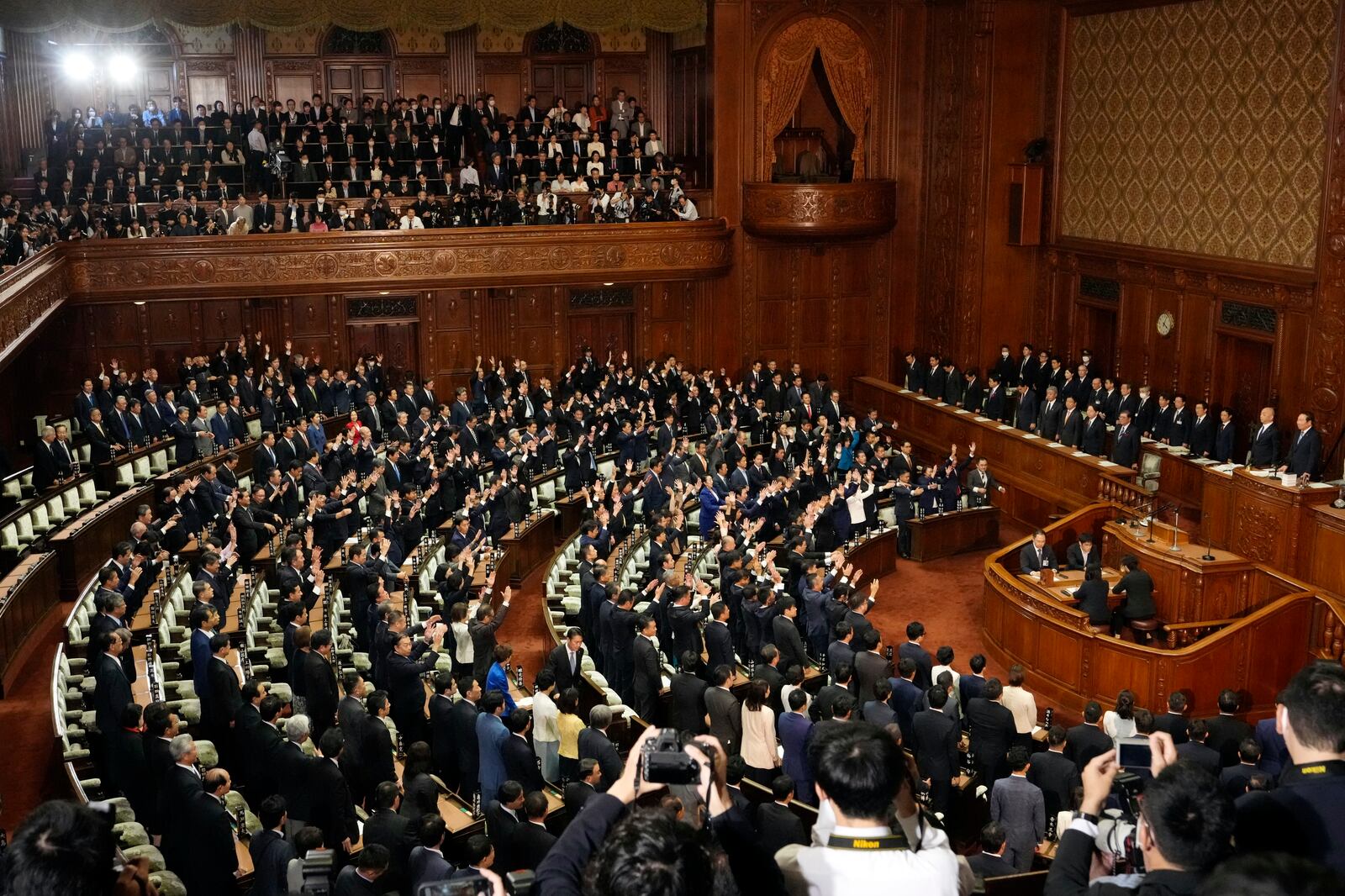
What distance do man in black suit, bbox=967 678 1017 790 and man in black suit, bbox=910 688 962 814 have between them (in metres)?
0.22

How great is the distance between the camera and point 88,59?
21.1 meters

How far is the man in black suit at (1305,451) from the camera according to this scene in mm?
13109

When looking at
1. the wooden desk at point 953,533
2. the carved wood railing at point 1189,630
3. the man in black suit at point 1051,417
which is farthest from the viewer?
the man in black suit at point 1051,417

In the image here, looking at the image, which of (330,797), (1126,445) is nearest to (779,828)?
(330,797)

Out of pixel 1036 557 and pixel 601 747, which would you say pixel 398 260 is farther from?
pixel 601 747

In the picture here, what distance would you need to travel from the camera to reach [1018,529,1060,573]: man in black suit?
12.7 metres

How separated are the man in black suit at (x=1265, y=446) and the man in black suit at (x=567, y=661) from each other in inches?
324

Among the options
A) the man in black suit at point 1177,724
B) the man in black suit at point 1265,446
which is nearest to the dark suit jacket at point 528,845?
the man in black suit at point 1177,724

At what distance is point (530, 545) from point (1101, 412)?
7.60 m

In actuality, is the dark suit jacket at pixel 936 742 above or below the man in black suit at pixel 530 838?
Result: below

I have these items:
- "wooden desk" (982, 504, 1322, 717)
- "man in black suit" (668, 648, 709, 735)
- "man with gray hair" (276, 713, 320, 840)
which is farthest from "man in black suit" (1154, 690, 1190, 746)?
"man with gray hair" (276, 713, 320, 840)

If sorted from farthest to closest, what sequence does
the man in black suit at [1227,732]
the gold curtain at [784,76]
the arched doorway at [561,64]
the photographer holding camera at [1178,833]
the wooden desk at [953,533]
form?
the arched doorway at [561,64]
the gold curtain at [784,76]
the wooden desk at [953,533]
the man in black suit at [1227,732]
the photographer holding camera at [1178,833]

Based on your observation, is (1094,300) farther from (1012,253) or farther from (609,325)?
(609,325)

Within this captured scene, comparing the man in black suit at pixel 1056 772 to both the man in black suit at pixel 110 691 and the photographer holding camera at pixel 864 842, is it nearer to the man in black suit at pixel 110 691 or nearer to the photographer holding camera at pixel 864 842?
the photographer holding camera at pixel 864 842
